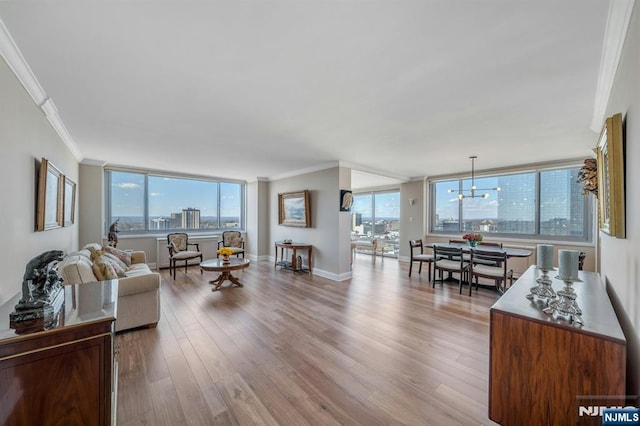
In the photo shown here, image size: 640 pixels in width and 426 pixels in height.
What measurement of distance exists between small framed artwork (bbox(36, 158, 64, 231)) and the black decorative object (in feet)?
4.33

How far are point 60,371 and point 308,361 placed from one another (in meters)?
1.66

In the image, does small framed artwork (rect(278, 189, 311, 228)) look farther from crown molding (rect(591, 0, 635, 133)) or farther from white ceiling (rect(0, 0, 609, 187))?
crown molding (rect(591, 0, 635, 133))

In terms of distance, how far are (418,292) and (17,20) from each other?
518 centimetres

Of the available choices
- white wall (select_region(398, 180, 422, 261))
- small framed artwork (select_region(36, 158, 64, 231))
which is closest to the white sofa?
small framed artwork (select_region(36, 158, 64, 231))

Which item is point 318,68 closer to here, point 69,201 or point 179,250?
point 69,201

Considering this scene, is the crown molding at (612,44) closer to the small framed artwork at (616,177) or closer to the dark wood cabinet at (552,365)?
the small framed artwork at (616,177)

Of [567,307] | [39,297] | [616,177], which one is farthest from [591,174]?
[39,297]

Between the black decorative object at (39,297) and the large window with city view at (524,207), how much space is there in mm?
5929

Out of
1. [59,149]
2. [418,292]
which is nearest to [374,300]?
[418,292]

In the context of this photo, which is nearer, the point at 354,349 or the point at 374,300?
the point at 354,349

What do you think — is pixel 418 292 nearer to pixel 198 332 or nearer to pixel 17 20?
pixel 198 332

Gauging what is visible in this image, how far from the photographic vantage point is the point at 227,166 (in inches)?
221

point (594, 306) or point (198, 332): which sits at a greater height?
point (594, 306)

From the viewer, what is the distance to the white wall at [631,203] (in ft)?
3.83
